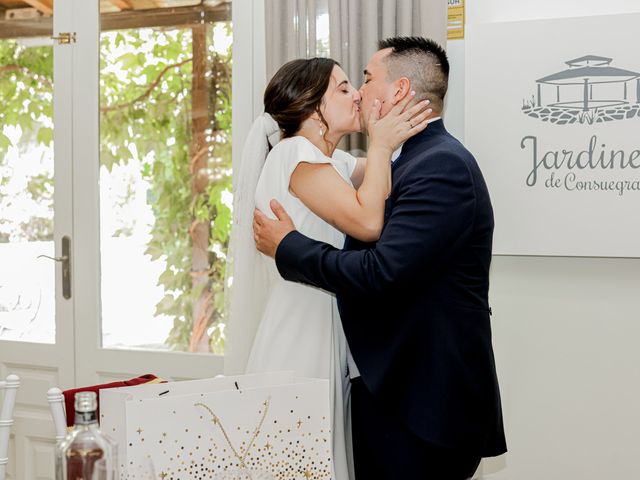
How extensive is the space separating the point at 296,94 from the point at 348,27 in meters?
0.71

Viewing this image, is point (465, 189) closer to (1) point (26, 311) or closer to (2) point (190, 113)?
(2) point (190, 113)

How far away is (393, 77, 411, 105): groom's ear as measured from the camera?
2.03 m

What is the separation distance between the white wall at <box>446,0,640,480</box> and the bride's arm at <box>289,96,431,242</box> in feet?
2.72

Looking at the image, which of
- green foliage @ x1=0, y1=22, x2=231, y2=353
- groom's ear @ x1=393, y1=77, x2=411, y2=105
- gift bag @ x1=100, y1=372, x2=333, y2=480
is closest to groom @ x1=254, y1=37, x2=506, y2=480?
groom's ear @ x1=393, y1=77, x2=411, y2=105

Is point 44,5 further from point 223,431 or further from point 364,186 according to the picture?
point 223,431

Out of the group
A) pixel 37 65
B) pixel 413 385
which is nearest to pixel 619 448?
pixel 413 385

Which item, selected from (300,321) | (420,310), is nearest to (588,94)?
(420,310)

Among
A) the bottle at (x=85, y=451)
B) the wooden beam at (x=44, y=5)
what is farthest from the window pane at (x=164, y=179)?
the bottle at (x=85, y=451)

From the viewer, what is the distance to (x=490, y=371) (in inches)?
74.5

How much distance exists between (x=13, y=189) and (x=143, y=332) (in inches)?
34.0

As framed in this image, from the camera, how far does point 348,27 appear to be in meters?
2.71

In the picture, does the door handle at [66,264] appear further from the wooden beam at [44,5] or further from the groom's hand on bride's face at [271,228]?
the groom's hand on bride's face at [271,228]

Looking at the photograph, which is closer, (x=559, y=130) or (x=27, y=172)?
(x=559, y=130)

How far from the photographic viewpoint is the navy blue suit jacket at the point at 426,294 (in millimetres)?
1742
